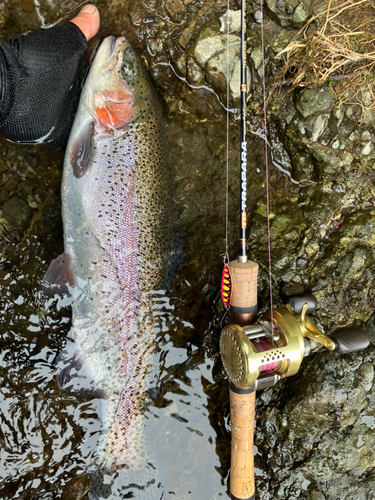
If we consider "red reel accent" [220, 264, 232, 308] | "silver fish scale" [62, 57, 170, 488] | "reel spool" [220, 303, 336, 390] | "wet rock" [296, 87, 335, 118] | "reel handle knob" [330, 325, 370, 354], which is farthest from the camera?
"wet rock" [296, 87, 335, 118]

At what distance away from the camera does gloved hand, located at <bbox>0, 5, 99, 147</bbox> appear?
2.14 metres

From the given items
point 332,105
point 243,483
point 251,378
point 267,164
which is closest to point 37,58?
point 267,164

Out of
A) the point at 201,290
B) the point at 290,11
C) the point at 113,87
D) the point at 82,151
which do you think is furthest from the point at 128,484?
the point at 290,11

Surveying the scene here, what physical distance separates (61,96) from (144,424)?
2036 mm

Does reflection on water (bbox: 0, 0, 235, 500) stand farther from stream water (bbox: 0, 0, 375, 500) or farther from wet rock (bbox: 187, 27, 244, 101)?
wet rock (bbox: 187, 27, 244, 101)

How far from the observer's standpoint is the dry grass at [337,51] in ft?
7.40

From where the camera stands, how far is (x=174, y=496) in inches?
95.5

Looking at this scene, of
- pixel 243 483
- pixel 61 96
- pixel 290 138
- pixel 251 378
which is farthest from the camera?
pixel 290 138

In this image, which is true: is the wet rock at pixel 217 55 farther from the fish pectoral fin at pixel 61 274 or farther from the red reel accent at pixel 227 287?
the fish pectoral fin at pixel 61 274

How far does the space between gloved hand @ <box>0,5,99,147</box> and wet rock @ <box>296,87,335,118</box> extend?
53.3 inches

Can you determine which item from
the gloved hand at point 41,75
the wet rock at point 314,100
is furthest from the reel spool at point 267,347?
the gloved hand at point 41,75

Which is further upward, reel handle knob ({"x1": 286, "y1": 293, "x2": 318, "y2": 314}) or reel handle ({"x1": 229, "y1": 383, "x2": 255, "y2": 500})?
reel handle knob ({"x1": 286, "y1": 293, "x2": 318, "y2": 314})

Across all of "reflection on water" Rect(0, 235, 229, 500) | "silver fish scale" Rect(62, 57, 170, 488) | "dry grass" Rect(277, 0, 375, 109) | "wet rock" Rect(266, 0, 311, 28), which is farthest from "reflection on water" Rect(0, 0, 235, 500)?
"dry grass" Rect(277, 0, 375, 109)

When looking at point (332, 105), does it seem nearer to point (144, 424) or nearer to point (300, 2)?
point (300, 2)
